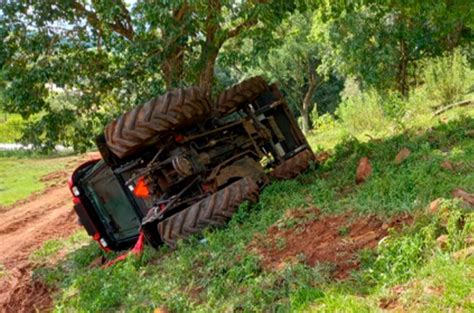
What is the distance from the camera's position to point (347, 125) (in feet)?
42.5

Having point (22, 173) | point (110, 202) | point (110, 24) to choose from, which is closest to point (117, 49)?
point (110, 24)

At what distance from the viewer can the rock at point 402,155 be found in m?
6.20

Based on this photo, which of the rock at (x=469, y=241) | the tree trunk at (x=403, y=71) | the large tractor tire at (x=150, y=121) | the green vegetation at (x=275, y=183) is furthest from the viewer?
the tree trunk at (x=403, y=71)

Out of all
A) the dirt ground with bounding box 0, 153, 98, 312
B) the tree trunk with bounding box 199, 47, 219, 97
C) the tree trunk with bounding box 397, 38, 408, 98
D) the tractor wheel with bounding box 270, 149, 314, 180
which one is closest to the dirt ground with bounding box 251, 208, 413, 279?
the tractor wheel with bounding box 270, 149, 314, 180

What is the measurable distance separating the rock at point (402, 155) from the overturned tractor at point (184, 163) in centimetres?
145

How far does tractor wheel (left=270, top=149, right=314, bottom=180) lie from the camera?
Answer: 279 inches

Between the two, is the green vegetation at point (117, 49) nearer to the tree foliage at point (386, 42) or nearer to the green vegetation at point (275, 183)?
the green vegetation at point (275, 183)

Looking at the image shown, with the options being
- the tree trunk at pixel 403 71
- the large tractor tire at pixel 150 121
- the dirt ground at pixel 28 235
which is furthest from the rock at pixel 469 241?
the tree trunk at pixel 403 71

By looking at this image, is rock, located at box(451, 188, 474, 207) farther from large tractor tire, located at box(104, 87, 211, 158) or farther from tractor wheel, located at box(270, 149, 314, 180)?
large tractor tire, located at box(104, 87, 211, 158)

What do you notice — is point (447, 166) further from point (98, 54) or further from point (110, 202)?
point (98, 54)

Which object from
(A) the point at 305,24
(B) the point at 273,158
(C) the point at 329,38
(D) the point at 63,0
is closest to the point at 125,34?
(D) the point at 63,0

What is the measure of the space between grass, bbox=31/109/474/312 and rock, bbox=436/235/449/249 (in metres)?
0.02

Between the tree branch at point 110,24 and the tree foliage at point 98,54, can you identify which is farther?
the tree branch at point 110,24

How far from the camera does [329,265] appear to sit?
3824 mm
